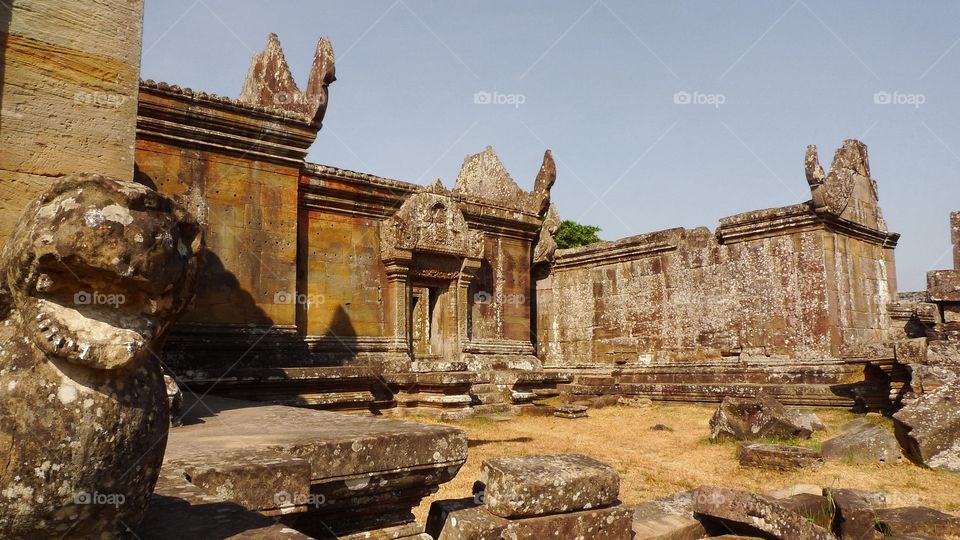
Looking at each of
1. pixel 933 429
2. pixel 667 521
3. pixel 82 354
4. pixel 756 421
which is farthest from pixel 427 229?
pixel 82 354

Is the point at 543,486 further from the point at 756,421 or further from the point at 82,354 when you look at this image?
the point at 756,421

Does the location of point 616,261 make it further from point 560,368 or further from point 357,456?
point 357,456

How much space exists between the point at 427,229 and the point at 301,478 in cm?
815

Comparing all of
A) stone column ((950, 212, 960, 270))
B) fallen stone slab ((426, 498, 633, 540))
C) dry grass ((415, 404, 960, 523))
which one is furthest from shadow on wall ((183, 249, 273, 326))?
stone column ((950, 212, 960, 270))

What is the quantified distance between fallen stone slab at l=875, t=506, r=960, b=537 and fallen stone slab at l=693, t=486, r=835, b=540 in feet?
1.99

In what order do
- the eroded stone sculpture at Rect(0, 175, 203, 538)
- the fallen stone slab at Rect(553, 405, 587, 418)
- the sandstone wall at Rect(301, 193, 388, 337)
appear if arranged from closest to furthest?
the eroded stone sculpture at Rect(0, 175, 203, 538), the fallen stone slab at Rect(553, 405, 587, 418), the sandstone wall at Rect(301, 193, 388, 337)

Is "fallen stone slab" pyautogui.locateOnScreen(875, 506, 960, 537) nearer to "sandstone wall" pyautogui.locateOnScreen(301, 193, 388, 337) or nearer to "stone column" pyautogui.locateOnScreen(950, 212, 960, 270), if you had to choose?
"stone column" pyautogui.locateOnScreen(950, 212, 960, 270)

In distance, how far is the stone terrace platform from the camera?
69.6 inches

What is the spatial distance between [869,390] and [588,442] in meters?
4.23

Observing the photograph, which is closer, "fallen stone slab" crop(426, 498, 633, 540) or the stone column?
"fallen stone slab" crop(426, 498, 633, 540)

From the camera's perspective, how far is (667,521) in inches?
147

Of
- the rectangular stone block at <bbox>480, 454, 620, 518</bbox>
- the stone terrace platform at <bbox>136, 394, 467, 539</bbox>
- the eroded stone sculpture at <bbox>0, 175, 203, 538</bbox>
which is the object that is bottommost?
the rectangular stone block at <bbox>480, 454, 620, 518</bbox>

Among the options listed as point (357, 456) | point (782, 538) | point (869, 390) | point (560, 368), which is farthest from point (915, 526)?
point (560, 368)

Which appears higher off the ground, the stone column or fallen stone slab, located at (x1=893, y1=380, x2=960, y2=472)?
the stone column
